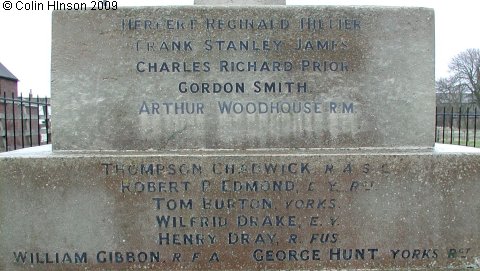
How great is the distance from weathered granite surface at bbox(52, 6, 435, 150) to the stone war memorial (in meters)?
0.01

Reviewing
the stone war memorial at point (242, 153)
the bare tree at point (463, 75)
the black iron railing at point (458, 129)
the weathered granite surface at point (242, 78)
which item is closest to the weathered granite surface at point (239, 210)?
the stone war memorial at point (242, 153)

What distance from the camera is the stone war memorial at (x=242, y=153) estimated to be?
326cm

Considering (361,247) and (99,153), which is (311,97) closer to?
(361,247)

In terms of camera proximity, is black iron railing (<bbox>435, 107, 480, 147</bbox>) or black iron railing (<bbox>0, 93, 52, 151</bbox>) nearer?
black iron railing (<bbox>0, 93, 52, 151</bbox>)

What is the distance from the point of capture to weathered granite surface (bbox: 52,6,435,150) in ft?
11.5

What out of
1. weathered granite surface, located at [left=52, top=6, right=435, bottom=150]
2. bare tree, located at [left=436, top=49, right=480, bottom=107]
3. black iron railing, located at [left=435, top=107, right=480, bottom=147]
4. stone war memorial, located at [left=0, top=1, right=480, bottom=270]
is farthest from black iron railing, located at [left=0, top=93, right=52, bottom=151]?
bare tree, located at [left=436, top=49, right=480, bottom=107]

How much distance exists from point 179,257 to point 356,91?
1771 mm

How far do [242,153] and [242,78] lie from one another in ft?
1.90

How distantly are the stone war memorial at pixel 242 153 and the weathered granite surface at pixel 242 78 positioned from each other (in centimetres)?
1

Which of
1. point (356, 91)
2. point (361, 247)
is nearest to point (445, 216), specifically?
point (361, 247)

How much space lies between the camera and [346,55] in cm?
356

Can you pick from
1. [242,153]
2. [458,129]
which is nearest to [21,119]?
[242,153]

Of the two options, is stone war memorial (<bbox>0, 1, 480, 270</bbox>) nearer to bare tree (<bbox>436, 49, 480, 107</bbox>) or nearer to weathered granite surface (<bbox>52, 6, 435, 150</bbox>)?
weathered granite surface (<bbox>52, 6, 435, 150</bbox>)

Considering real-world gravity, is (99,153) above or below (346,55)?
below
